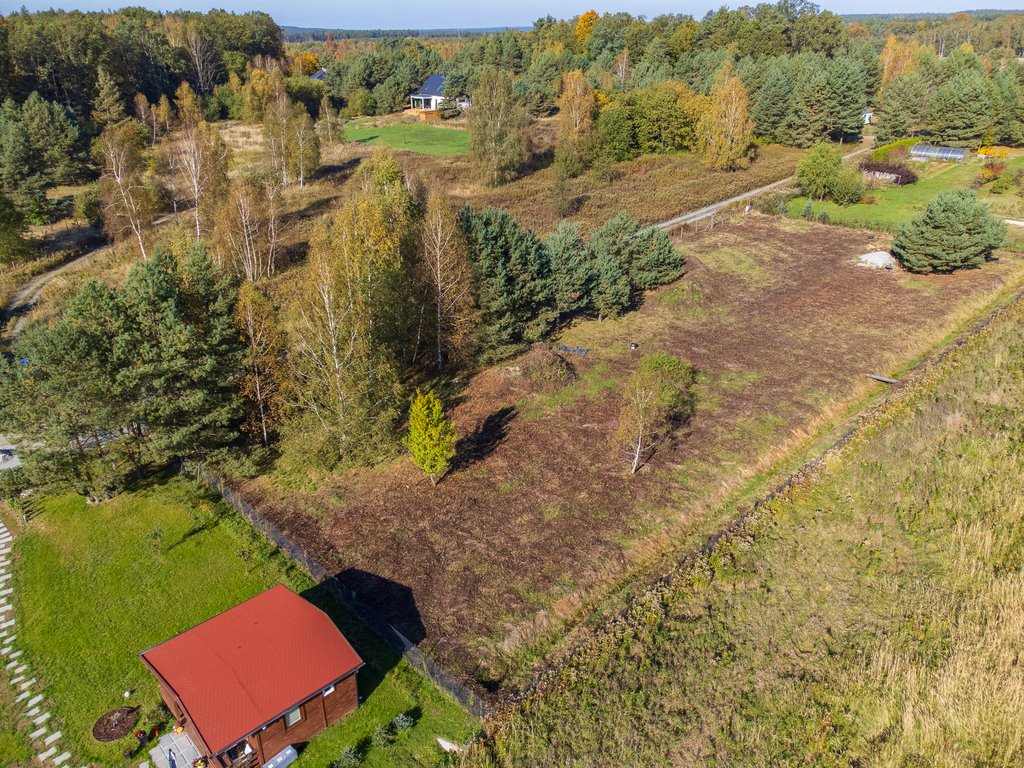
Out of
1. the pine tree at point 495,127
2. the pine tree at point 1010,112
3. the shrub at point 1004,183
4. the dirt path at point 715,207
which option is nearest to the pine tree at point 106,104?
the pine tree at point 495,127

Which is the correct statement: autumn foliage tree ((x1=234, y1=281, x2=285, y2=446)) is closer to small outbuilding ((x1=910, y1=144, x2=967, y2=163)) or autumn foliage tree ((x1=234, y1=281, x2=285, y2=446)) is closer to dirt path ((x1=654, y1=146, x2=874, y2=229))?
dirt path ((x1=654, y1=146, x2=874, y2=229))

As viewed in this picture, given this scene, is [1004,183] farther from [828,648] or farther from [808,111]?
[828,648]

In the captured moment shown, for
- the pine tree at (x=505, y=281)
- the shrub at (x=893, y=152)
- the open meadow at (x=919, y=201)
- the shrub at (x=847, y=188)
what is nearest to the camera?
the pine tree at (x=505, y=281)

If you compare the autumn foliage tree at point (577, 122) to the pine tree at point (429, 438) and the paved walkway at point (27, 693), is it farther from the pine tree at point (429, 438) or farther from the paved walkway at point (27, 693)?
the paved walkway at point (27, 693)

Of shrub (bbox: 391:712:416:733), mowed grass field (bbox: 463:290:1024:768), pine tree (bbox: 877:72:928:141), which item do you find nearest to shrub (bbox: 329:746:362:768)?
shrub (bbox: 391:712:416:733)

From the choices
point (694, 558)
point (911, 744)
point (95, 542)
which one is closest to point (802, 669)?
point (911, 744)
